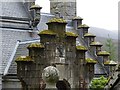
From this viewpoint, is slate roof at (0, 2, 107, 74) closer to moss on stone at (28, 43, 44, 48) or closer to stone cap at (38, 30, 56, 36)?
moss on stone at (28, 43, 44, 48)

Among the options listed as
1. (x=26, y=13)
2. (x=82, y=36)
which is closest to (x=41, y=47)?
(x=26, y=13)

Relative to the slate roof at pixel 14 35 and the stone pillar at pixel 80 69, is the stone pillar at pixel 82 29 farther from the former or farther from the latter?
the stone pillar at pixel 80 69

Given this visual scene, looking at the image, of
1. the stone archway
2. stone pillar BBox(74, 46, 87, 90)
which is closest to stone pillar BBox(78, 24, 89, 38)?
stone pillar BBox(74, 46, 87, 90)

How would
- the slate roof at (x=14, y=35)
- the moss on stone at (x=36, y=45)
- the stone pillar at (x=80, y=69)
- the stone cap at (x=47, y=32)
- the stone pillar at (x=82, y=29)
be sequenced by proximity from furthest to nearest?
the stone pillar at (x=82, y=29), the slate roof at (x=14, y=35), the stone pillar at (x=80, y=69), the stone cap at (x=47, y=32), the moss on stone at (x=36, y=45)

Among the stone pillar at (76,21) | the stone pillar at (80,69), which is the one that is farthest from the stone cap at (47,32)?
the stone pillar at (76,21)

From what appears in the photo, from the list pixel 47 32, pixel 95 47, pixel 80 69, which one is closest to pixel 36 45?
pixel 47 32

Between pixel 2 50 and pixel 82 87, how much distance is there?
18.6ft

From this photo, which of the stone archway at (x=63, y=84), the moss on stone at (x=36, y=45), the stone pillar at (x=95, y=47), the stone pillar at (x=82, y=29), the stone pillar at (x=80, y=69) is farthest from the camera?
the stone pillar at (x=82, y=29)

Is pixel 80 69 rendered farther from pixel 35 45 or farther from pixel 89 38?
pixel 89 38

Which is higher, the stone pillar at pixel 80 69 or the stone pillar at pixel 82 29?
the stone pillar at pixel 82 29

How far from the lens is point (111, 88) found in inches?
719

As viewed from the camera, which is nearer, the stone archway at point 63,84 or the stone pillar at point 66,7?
the stone archway at point 63,84

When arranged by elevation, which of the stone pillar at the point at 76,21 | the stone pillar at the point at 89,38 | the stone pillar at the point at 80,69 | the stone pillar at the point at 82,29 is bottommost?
the stone pillar at the point at 80,69

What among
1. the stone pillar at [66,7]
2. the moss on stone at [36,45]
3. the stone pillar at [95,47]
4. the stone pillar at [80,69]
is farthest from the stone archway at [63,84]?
the stone pillar at [66,7]
